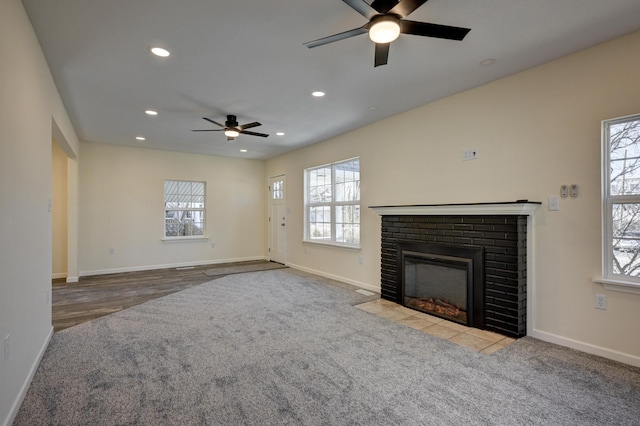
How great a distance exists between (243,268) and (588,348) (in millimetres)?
5768

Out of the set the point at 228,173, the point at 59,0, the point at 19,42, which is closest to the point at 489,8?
the point at 59,0

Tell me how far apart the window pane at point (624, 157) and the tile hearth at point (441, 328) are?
1.63 metres

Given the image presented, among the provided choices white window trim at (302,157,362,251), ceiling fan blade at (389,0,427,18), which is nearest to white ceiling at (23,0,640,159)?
ceiling fan blade at (389,0,427,18)

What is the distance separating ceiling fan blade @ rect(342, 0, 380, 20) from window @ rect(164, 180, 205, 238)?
628cm

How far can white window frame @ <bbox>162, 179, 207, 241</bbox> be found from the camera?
7.08 m

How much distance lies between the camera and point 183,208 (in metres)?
7.30

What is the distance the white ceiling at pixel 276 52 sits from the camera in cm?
224

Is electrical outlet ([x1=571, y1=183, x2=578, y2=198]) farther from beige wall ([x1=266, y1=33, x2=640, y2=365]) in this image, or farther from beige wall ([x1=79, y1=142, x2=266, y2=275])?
beige wall ([x1=79, y1=142, x2=266, y2=275])

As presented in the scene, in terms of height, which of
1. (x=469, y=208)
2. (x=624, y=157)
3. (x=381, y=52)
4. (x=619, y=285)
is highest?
(x=381, y=52)

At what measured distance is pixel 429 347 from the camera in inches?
113

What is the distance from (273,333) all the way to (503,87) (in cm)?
346

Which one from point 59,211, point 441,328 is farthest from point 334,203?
point 59,211

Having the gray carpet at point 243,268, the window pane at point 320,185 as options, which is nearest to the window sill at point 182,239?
the gray carpet at point 243,268

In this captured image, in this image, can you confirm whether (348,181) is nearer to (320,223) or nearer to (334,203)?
(334,203)
